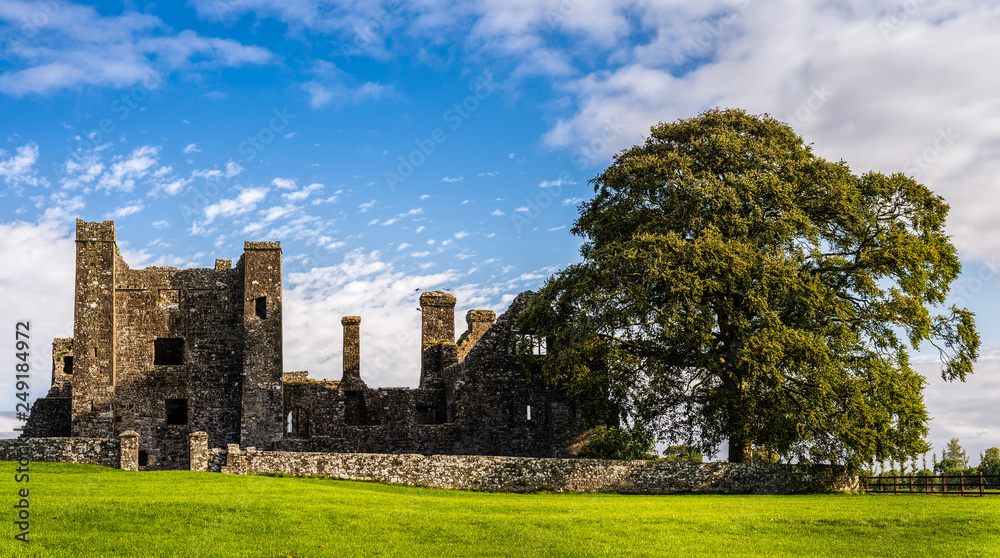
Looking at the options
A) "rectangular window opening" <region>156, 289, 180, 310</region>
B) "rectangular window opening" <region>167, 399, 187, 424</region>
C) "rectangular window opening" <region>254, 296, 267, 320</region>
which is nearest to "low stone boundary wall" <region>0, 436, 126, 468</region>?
"rectangular window opening" <region>167, 399, 187, 424</region>

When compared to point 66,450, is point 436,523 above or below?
below

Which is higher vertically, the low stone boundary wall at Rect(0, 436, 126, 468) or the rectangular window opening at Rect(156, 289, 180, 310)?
the rectangular window opening at Rect(156, 289, 180, 310)

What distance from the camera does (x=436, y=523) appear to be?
19516mm

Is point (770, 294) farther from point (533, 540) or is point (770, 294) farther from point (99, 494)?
point (99, 494)

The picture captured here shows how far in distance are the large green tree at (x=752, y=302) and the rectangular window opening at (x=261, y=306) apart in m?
11.4

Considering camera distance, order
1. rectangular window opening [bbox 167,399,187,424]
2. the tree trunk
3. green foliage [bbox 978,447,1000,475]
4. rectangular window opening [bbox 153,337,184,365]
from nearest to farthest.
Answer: the tree trunk → rectangular window opening [bbox 167,399,187,424] → rectangular window opening [bbox 153,337,184,365] → green foliage [bbox 978,447,1000,475]

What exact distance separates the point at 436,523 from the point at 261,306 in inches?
759

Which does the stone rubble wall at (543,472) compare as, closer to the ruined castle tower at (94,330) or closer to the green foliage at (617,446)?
the green foliage at (617,446)

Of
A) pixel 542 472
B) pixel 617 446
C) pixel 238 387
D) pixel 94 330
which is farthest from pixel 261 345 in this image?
pixel 617 446

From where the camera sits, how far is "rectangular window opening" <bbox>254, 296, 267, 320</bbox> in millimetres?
35969

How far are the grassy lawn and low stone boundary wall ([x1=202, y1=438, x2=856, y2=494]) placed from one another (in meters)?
2.85

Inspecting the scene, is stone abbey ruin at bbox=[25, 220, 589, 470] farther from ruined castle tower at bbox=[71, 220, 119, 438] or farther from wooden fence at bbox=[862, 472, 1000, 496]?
wooden fence at bbox=[862, 472, 1000, 496]

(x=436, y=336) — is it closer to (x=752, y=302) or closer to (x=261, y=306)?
(x=261, y=306)

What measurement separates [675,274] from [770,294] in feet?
11.2
